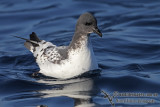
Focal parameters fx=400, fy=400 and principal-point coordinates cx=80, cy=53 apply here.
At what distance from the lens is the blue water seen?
8.19 metres

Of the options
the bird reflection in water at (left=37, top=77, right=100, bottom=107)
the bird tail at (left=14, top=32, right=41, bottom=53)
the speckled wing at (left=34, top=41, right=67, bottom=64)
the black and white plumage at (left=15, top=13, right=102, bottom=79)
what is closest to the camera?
the bird reflection in water at (left=37, top=77, right=100, bottom=107)

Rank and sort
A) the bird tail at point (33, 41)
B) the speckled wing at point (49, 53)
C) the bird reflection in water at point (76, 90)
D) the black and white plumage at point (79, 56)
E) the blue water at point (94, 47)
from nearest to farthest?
the bird reflection in water at point (76, 90), the blue water at point (94, 47), the black and white plumage at point (79, 56), the speckled wing at point (49, 53), the bird tail at point (33, 41)

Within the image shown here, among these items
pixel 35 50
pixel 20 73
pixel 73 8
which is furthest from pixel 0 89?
pixel 73 8

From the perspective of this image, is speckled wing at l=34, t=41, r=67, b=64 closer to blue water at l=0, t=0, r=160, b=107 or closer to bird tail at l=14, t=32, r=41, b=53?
bird tail at l=14, t=32, r=41, b=53

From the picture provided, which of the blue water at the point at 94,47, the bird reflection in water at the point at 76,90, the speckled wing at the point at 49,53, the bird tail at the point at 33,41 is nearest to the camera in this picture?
the bird reflection in water at the point at 76,90

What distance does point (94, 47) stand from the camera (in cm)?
1178

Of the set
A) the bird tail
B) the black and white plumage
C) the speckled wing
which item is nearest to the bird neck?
the black and white plumage

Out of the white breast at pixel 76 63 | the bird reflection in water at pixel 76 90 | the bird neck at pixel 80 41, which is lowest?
the bird reflection in water at pixel 76 90

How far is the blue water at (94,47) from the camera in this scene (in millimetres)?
8188

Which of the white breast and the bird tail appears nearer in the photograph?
the white breast

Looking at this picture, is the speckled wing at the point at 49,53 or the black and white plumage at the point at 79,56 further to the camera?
the speckled wing at the point at 49,53

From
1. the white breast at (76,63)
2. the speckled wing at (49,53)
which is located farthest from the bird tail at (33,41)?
the white breast at (76,63)

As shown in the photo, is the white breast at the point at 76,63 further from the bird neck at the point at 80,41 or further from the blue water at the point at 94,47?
the blue water at the point at 94,47

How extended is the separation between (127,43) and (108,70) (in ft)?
8.07
